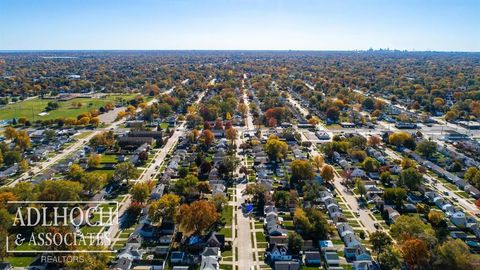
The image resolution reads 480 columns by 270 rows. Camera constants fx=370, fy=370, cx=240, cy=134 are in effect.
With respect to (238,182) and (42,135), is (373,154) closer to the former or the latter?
(238,182)

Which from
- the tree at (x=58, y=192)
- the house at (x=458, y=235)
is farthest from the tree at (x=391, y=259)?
the tree at (x=58, y=192)

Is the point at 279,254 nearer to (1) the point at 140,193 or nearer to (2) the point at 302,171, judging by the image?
(1) the point at 140,193

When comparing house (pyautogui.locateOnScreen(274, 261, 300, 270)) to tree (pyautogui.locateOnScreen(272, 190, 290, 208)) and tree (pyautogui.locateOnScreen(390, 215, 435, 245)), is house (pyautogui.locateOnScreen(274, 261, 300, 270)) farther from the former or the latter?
tree (pyautogui.locateOnScreen(272, 190, 290, 208))

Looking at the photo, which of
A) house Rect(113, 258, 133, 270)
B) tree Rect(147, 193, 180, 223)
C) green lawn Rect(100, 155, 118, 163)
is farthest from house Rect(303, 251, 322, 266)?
green lawn Rect(100, 155, 118, 163)

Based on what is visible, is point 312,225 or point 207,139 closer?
point 312,225

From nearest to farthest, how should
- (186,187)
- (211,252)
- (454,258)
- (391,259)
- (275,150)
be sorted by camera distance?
(454,258)
(391,259)
(211,252)
(186,187)
(275,150)

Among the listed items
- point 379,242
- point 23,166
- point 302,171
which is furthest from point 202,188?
point 23,166
